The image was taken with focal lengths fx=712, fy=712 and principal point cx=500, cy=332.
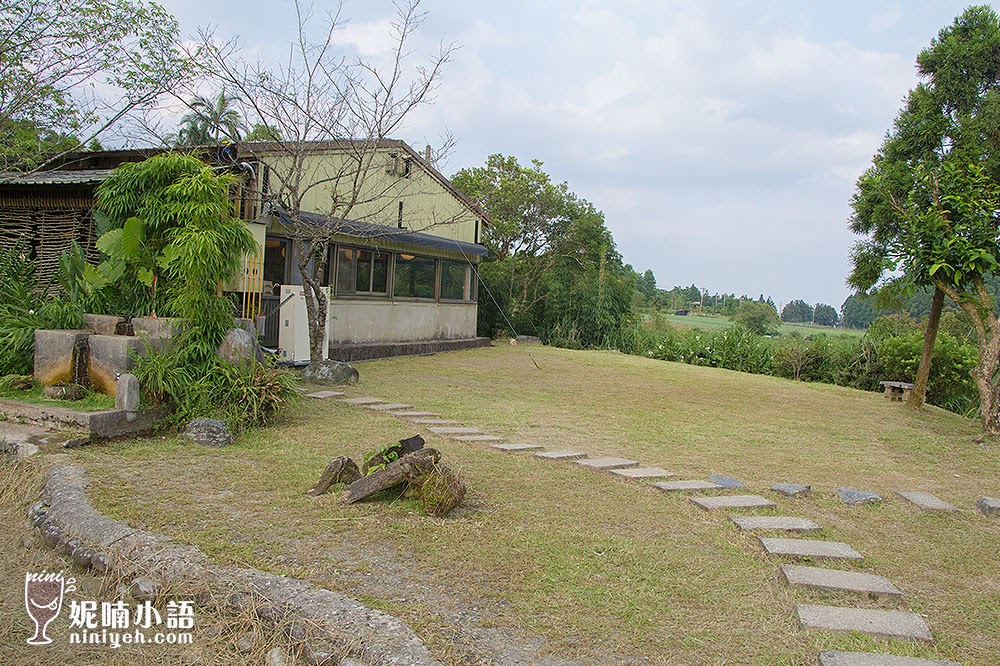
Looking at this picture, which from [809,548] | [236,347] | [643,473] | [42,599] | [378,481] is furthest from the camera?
[236,347]

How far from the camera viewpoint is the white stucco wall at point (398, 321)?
1296 centimetres

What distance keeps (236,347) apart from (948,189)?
27.8ft

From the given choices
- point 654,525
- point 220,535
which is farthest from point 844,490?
point 220,535

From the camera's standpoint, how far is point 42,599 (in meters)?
3.35

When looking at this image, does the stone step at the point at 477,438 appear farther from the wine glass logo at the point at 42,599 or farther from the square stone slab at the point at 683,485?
the wine glass logo at the point at 42,599

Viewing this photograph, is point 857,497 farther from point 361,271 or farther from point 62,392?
point 361,271

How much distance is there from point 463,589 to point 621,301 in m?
19.1

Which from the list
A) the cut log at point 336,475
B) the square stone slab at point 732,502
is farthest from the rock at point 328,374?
the square stone slab at point 732,502

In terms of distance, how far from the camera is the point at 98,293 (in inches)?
282

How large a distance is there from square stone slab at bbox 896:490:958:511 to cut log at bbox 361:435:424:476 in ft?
11.8

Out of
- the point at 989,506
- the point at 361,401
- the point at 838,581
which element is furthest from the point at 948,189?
the point at 361,401

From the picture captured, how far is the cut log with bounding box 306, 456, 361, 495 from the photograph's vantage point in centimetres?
459

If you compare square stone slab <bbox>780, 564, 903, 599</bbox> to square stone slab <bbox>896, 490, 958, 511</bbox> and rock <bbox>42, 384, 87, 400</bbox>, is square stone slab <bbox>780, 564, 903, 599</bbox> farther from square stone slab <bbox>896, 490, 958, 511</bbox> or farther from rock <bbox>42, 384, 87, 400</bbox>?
rock <bbox>42, 384, 87, 400</bbox>

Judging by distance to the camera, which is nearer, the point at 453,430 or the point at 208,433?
the point at 208,433
